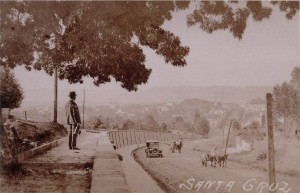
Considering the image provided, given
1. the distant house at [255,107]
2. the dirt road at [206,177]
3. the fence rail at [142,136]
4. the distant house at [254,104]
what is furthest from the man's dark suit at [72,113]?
the fence rail at [142,136]

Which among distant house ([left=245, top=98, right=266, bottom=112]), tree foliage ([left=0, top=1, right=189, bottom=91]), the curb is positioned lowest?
the curb

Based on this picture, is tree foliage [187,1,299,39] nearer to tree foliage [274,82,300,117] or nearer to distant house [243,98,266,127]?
distant house [243,98,266,127]

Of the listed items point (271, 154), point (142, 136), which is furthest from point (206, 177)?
point (271, 154)

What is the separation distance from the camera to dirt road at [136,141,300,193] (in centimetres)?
2252

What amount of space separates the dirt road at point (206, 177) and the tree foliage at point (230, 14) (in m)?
8.93

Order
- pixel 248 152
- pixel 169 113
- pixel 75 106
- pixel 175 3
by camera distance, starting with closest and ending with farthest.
Answer: pixel 175 3 < pixel 75 106 < pixel 169 113 < pixel 248 152

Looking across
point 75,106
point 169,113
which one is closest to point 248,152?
→ point 169,113

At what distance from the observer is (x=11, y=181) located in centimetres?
776

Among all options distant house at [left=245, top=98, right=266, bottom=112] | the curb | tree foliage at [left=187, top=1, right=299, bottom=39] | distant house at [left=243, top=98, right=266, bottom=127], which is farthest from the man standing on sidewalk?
distant house at [left=245, top=98, right=266, bottom=112]

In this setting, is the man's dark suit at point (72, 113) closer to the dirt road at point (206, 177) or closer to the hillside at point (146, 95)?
the hillside at point (146, 95)

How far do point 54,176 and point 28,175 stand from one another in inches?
20.2

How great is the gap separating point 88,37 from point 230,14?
296 centimetres

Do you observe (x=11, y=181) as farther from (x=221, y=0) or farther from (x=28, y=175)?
(x=221, y=0)

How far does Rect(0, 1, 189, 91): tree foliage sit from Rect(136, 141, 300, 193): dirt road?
353 inches
